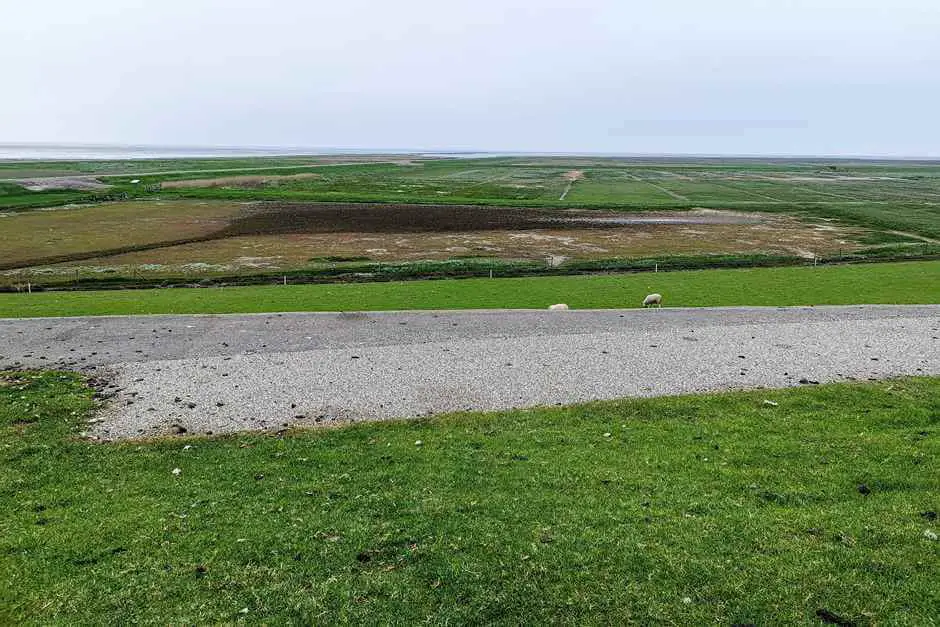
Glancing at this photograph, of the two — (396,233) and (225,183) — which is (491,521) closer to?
(396,233)

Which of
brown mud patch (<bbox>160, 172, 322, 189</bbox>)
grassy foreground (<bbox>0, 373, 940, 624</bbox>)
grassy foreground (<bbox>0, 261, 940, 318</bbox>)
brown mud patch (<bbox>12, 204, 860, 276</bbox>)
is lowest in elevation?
grassy foreground (<bbox>0, 373, 940, 624</bbox>)

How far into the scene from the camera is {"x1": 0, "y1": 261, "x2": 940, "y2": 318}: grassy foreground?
2862 centimetres

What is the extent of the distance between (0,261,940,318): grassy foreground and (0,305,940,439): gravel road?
7.43ft

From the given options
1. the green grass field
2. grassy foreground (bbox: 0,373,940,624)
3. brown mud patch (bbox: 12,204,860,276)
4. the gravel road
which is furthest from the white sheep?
brown mud patch (bbox: 12,204,860,276)

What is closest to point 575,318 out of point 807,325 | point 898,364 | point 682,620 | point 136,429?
point 807,325

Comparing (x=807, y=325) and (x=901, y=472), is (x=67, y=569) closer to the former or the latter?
(x=901, y=472)

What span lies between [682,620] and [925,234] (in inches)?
2618

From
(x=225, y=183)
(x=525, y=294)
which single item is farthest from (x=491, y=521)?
(x=225, y=183)

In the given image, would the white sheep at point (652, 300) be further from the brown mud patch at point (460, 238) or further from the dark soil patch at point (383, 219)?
the dark soil patch at point (383, 219)

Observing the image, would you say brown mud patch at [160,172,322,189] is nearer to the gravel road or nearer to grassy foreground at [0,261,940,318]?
grassy foreground at [0,261,940,318]

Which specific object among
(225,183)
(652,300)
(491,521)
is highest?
(225,183)

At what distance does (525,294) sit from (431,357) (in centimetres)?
1203

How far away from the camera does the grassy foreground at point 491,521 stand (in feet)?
25.4

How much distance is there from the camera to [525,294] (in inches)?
1247
